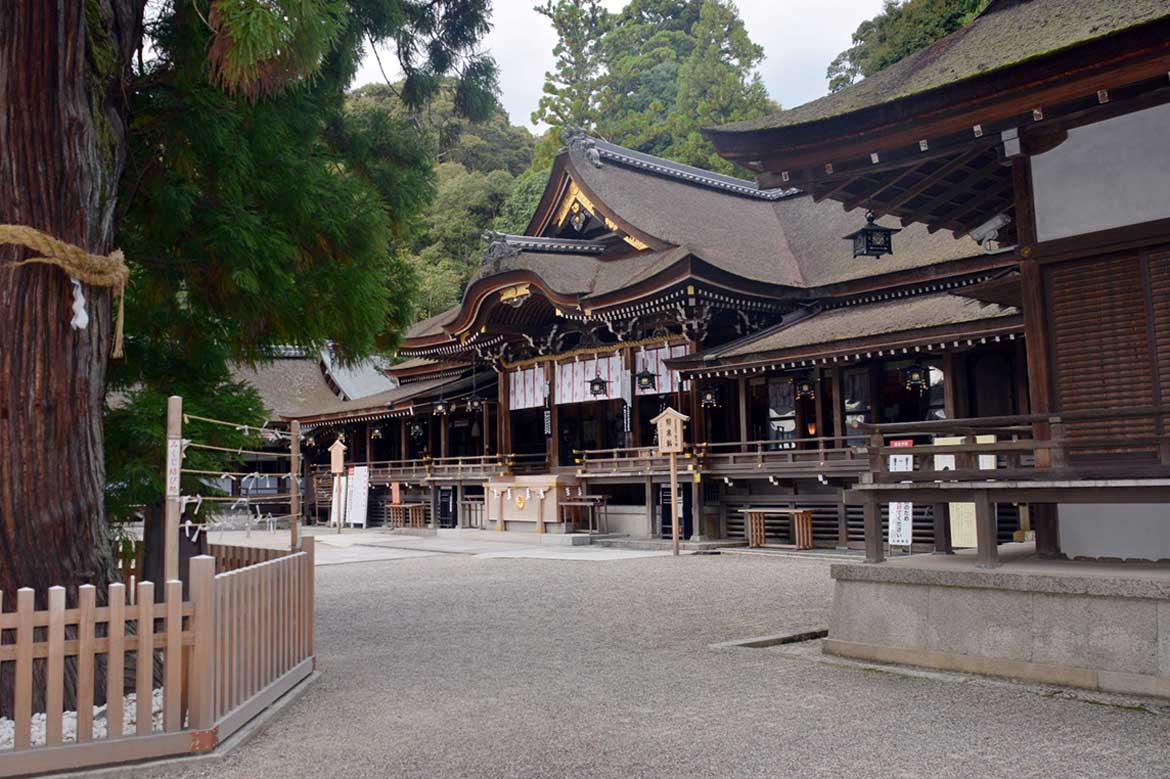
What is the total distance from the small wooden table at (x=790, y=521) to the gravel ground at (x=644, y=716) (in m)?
8.19

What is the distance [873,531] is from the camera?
282 inches

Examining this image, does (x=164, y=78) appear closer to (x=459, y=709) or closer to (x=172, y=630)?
(x=172, y=630)

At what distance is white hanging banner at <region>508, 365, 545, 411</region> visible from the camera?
24.0 meters

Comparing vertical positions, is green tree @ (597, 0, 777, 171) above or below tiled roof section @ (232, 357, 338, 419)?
above

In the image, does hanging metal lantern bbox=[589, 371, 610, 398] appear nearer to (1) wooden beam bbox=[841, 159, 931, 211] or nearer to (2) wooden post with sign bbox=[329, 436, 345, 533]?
(2) wooden post with sign bbox=[329, 436, 345, 533]

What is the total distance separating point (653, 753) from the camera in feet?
15.2

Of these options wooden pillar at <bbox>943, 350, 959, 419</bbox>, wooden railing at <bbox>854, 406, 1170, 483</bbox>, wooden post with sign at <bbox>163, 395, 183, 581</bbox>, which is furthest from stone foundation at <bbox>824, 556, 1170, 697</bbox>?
wooden pillar at <bbox>943, 350, 959, 419</bbox>

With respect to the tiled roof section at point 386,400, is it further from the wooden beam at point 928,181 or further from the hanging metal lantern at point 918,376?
the wooden beam at point 928,181

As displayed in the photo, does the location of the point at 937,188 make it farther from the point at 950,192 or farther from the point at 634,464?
the point at 634,464

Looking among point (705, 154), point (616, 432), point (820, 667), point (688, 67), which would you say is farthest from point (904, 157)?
point (688, 67)

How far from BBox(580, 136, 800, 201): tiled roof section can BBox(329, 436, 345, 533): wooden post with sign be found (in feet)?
Result: 35.3

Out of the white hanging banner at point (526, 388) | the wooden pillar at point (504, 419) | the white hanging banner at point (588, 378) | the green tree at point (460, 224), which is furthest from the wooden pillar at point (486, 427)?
the green tree at point (460, 224)

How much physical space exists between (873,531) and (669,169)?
20.2 m

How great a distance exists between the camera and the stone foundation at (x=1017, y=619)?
5.54 metres
